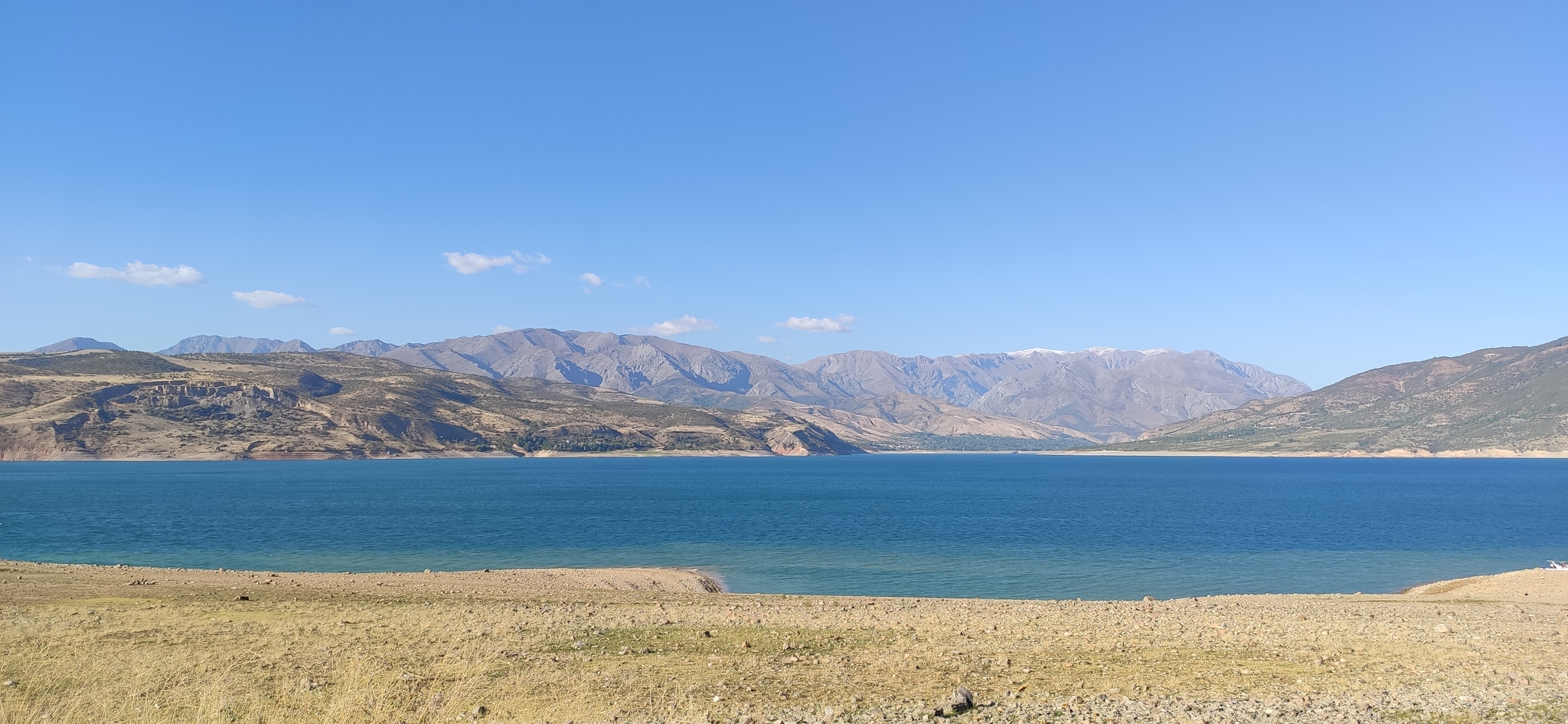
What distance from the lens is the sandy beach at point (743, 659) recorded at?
1523cm

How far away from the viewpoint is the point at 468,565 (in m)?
56.4

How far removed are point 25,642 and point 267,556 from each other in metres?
41.6

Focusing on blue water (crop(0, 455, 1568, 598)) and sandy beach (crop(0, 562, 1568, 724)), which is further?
blue water (crop(0, 455, 1568, 598))

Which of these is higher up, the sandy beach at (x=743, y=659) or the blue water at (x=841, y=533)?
the sandy beach at (x=743, y=659)

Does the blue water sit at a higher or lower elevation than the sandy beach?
lower

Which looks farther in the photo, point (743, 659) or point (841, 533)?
point (841, 533)

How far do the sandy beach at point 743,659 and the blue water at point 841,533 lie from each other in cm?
1854

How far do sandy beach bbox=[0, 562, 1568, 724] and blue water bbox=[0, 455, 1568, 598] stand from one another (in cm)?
1854

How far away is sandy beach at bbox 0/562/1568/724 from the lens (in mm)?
15227

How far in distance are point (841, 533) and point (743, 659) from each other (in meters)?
58.8

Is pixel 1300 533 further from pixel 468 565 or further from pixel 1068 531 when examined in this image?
pixel 468 565

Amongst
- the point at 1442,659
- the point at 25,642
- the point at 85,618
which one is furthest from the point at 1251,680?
the point at 85,618

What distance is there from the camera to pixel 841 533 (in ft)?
257

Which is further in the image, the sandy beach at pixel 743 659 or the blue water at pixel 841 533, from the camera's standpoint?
the blue water at pixel 841 533
